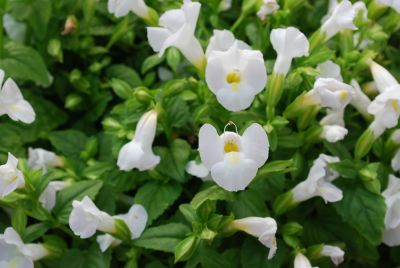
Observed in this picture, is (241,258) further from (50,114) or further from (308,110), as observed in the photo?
(50,114)

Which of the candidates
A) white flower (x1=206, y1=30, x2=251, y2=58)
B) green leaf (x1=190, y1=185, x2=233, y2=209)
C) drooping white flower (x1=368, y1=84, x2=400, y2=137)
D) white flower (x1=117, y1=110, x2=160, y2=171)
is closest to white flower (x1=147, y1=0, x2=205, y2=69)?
white flower (x1=206, y1=30, x2=251, y2=58)

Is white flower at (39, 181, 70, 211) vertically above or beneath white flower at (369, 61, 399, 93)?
beneath

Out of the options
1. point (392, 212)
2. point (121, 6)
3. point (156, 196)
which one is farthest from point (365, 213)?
point (121, 6)

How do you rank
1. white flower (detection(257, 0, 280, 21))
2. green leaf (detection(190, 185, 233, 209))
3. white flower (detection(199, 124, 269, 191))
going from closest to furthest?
1. white flower (detection(199, 124, 269, 191))
2. green leaf (detection(190, 185, 233, 209))
3. white flower (detection(257, 0, 280, 21))

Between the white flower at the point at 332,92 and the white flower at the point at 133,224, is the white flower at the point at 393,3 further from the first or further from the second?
the white flower at the point at 133,224

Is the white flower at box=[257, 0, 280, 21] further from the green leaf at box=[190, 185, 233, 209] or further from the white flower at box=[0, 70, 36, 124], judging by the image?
the white flower at box=[0, 70, 36, 124]

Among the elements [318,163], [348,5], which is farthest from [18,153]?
[348,5]

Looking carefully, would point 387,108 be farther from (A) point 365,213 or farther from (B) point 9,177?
(B) point 9,177
